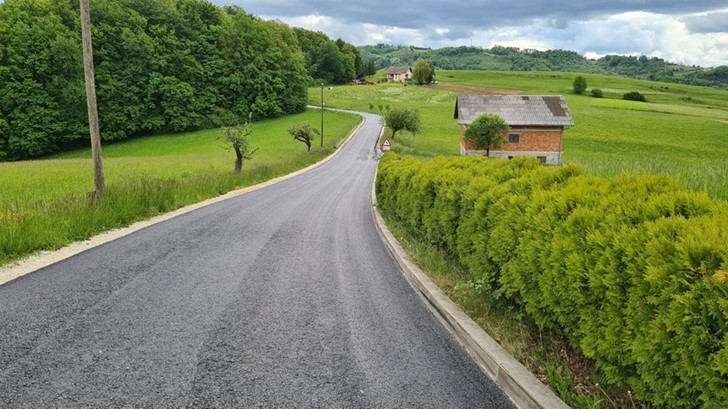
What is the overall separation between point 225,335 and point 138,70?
64.9m

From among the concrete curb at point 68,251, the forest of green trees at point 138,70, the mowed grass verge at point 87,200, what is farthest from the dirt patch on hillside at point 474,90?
the concrete curb at point 68,251

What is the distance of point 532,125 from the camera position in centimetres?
4366

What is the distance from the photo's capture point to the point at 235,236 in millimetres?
10219

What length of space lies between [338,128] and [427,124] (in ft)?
46.6

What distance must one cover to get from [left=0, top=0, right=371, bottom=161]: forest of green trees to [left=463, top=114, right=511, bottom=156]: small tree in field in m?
32.8

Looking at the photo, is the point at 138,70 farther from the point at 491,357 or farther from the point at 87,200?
the point at 491,357

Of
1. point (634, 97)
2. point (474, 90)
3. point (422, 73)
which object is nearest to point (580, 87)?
point (634, 97)

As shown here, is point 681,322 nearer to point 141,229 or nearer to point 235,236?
point 235,236

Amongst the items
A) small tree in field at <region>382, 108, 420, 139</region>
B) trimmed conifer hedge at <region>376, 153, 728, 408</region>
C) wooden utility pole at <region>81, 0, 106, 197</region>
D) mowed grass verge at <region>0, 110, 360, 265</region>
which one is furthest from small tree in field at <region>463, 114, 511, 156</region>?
trimmed conifer hedge at <region>376, 153, 728, 408</region>

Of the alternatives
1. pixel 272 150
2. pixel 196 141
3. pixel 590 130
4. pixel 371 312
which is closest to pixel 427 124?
pixel 590 130

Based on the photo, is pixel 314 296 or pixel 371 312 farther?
pixel 314 296

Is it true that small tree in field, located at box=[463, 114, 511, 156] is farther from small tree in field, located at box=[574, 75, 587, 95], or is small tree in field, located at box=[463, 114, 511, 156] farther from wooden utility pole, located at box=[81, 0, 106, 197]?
small tree in field, located at box=[574, 75, 587, 95]

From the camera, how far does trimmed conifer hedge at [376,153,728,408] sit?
8.29 ft

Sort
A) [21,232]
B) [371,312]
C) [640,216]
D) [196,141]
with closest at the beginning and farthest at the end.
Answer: [640,216]
[371,312]
[21,232]
[196,141]
